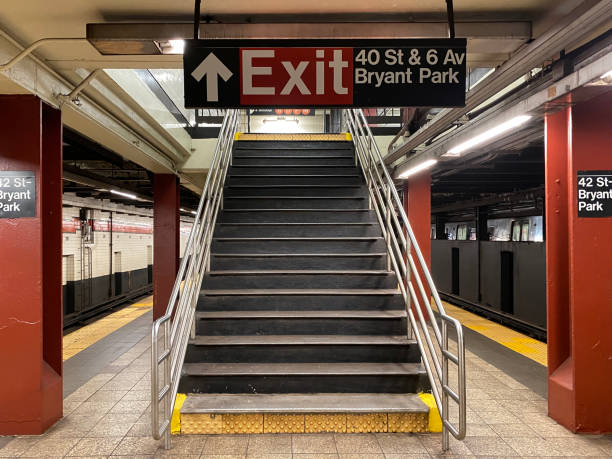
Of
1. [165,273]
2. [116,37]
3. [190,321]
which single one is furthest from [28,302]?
[165,273]

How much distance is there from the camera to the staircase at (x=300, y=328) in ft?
10.9

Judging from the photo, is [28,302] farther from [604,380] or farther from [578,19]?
[604,380]

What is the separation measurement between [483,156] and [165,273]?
5988 millimetres

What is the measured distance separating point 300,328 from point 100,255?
9.18m

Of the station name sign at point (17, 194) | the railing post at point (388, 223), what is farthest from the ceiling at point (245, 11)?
the railing post at point (388, 223)

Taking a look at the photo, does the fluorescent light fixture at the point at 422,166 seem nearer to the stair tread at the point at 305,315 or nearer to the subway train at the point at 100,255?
the stair tread at the point at 305,315

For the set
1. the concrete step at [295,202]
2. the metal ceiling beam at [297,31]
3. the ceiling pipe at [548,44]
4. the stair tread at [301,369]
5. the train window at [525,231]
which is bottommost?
the stair tread at [301,369]

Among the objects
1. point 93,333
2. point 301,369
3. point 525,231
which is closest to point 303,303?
point 301,369

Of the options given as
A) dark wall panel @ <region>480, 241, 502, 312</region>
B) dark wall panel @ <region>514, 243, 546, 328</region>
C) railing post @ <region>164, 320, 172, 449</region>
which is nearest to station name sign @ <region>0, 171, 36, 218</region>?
railing post @ <region>164, 320, 172, 449</region>

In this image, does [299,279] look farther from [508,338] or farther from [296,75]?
[508,338]

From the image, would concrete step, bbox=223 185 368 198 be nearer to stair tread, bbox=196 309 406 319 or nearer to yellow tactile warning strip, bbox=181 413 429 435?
stair tread, bbox=196 309 406 319

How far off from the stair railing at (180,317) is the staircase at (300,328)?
23 centimetres

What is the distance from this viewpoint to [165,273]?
7.62 meters

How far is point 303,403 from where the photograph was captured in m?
3.38
